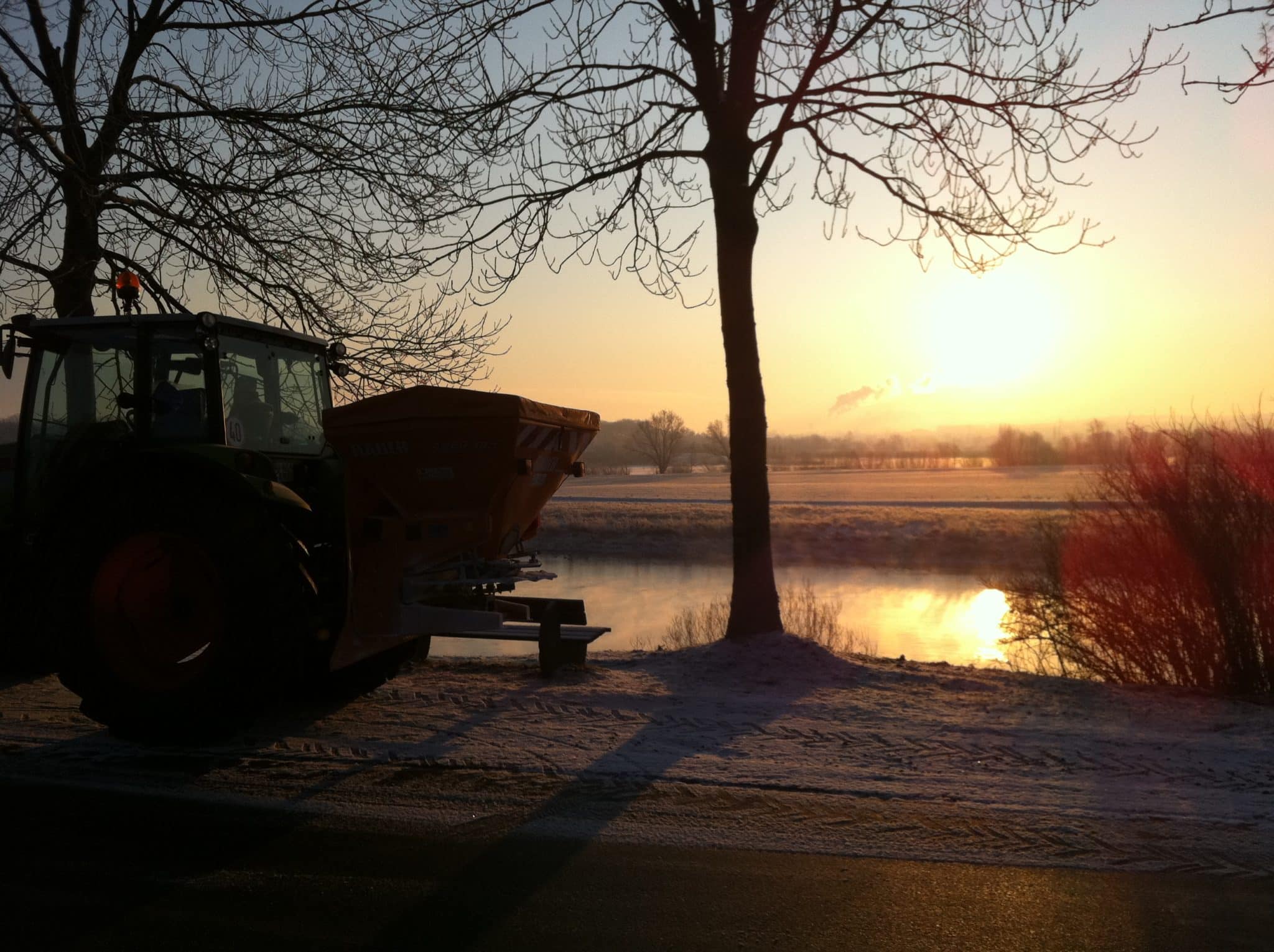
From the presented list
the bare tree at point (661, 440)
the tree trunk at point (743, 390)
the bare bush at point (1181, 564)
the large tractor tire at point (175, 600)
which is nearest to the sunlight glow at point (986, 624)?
the bare bush at point (1181, 564)

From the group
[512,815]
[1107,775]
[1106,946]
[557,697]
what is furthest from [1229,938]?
[557,697]

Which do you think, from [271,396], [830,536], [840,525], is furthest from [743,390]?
[840,525]

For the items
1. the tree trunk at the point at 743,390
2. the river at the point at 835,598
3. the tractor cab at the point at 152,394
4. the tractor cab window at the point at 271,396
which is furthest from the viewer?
the river at the point at 835,598

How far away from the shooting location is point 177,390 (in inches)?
241

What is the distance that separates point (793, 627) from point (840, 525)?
1950 cm

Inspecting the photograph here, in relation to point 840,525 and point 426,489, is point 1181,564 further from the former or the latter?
point 840,525

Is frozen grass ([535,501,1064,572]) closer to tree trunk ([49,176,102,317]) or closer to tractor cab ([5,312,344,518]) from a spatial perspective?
tree trunk ([49,176,102,317])

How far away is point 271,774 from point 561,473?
2.58m

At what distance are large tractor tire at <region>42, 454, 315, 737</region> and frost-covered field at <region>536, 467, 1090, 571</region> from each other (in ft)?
55.6

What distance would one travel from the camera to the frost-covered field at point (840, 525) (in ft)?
95.2

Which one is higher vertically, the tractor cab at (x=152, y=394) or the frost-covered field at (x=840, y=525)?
the tractor cab at (x=152, y=394)

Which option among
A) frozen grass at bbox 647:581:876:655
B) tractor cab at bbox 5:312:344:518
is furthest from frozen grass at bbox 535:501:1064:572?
tractor cab at bbox 5:312:344:518

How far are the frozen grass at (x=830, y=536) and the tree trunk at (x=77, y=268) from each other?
2120 cm

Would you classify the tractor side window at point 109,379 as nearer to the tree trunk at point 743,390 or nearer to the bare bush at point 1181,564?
the tree trunk at point 743,390
